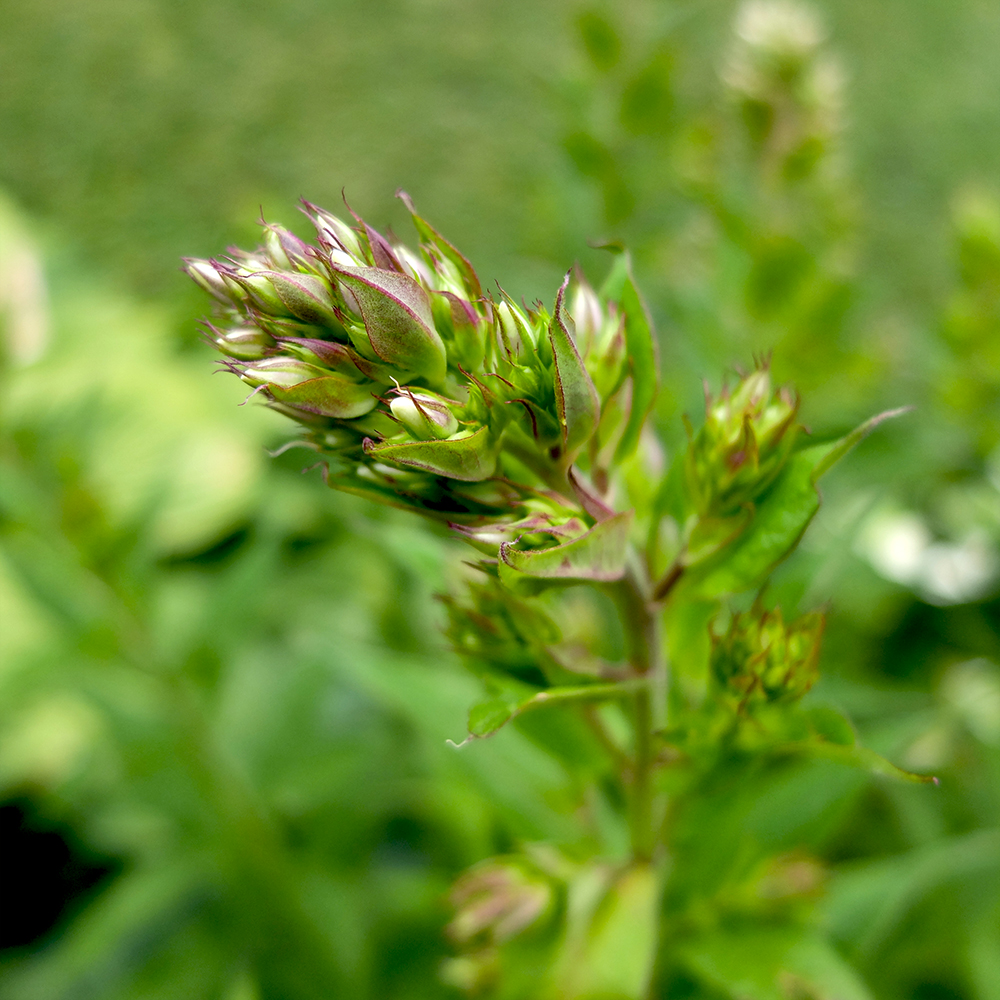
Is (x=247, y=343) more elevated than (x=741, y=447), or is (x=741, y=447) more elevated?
(x=247, y=343)

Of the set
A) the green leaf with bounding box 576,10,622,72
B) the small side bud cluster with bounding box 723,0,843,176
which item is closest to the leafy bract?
the small side bud cluster with bounding box 723,0,843,176

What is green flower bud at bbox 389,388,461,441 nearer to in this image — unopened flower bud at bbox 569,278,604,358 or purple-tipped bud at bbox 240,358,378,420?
purple-tipped bud at bbox 240,358,378,420

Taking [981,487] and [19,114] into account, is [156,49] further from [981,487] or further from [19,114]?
[981,487]

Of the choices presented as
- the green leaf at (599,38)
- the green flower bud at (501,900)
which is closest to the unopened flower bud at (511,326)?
the green flower bud at (501,900)

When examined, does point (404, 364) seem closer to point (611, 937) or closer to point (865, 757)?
point (865, 757)

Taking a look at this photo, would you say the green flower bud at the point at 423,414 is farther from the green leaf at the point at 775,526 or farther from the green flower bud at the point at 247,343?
the green leaf at the point at 775,526

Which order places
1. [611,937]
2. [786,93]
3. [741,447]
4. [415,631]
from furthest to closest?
[415,631]
[786,93]
[611,937]
[741,447]

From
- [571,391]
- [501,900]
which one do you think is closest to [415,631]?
[501,900]
